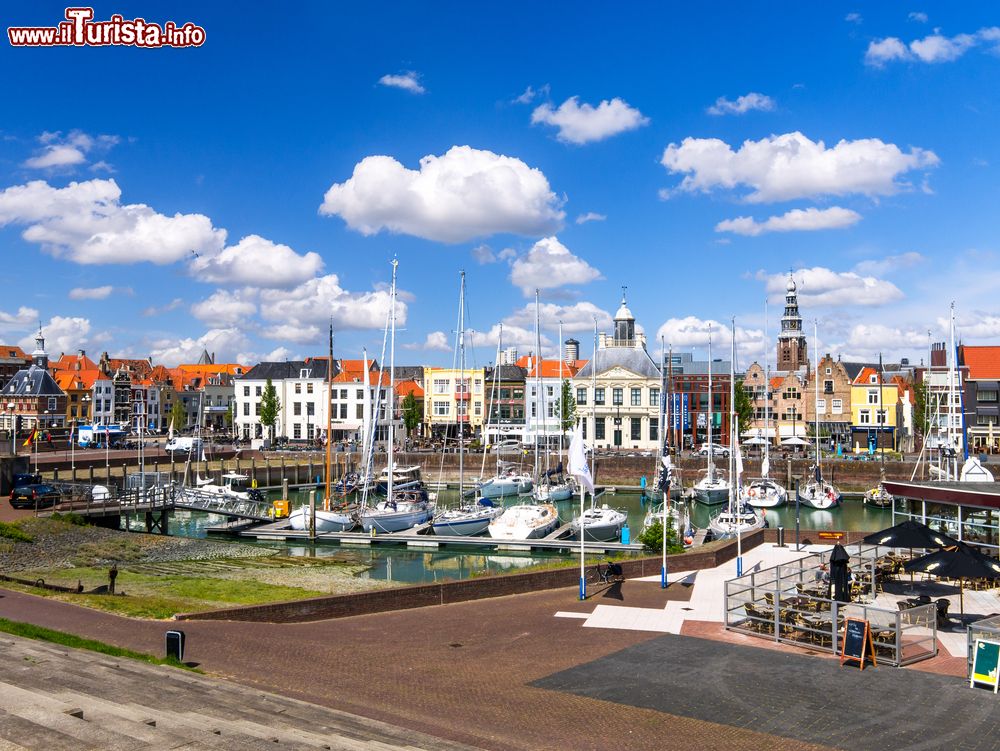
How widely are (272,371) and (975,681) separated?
11612 cm

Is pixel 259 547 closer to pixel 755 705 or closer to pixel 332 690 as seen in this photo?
pixel 332 690

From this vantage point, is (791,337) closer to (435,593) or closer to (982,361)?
(982,361)

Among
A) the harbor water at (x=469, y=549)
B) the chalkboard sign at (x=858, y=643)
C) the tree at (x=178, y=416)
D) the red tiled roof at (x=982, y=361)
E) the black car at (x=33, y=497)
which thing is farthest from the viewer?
the tree at (x=178, y=416)

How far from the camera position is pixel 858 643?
18.0 metres

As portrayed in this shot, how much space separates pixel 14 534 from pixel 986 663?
131 ft

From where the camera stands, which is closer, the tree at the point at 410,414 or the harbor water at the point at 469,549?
the harbor water at the point at 469,549

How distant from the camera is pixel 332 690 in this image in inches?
656

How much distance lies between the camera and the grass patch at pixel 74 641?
17.5m

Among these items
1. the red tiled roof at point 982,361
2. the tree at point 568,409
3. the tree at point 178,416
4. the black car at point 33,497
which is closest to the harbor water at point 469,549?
the black car at point 33,497

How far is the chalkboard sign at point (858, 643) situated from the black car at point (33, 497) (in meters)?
44.8

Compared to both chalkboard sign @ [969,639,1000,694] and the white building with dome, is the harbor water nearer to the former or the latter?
chalkboard sign @ [969,639,1000,694]

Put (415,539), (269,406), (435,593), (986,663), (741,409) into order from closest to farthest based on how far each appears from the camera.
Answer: (986,663), (435,593), (415,539), (741,409), (269,406)

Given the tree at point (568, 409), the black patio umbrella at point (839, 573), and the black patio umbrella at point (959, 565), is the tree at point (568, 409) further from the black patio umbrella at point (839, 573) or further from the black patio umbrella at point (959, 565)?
the black patio umbrella at point (959, 565)

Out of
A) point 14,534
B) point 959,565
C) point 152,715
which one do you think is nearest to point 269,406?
point 14,534
